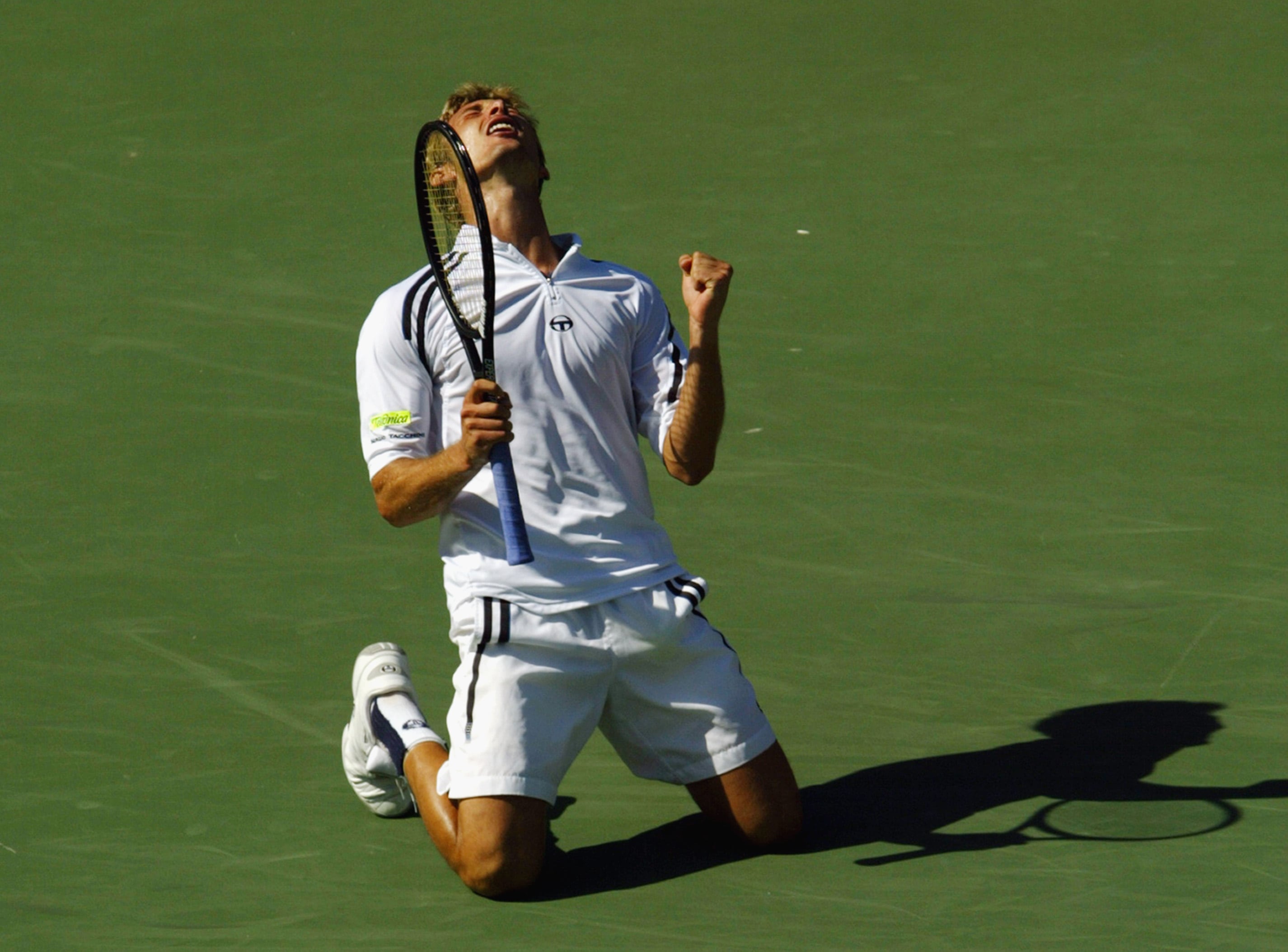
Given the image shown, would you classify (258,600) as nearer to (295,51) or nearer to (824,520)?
(824,520)

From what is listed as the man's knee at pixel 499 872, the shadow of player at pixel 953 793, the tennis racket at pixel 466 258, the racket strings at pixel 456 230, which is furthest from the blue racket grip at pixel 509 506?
the shadow of player at pixel 953 793

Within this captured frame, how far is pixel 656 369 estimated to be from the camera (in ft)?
15.0

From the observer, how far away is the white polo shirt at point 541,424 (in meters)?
4.38

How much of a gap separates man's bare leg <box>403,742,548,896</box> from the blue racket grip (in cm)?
57

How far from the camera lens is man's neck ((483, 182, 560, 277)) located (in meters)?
4.58

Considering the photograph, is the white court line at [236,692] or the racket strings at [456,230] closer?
the racket strings at [456,230]

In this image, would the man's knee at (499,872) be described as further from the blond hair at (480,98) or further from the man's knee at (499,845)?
the blond hair at (480,98)

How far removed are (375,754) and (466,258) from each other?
4.08 feet

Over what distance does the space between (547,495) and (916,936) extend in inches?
52.6

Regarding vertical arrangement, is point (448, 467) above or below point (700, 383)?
below

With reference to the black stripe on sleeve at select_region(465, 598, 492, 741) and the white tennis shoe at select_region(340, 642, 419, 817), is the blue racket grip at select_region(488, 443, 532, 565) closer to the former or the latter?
the black stripe on sleeve at select_region(465, 598, 492, 741)

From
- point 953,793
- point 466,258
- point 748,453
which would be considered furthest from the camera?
point 748,453

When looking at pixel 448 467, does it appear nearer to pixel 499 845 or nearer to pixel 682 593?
pixel 682 593

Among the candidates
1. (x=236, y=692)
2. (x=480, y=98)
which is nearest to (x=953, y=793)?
(x=236, y=692)
